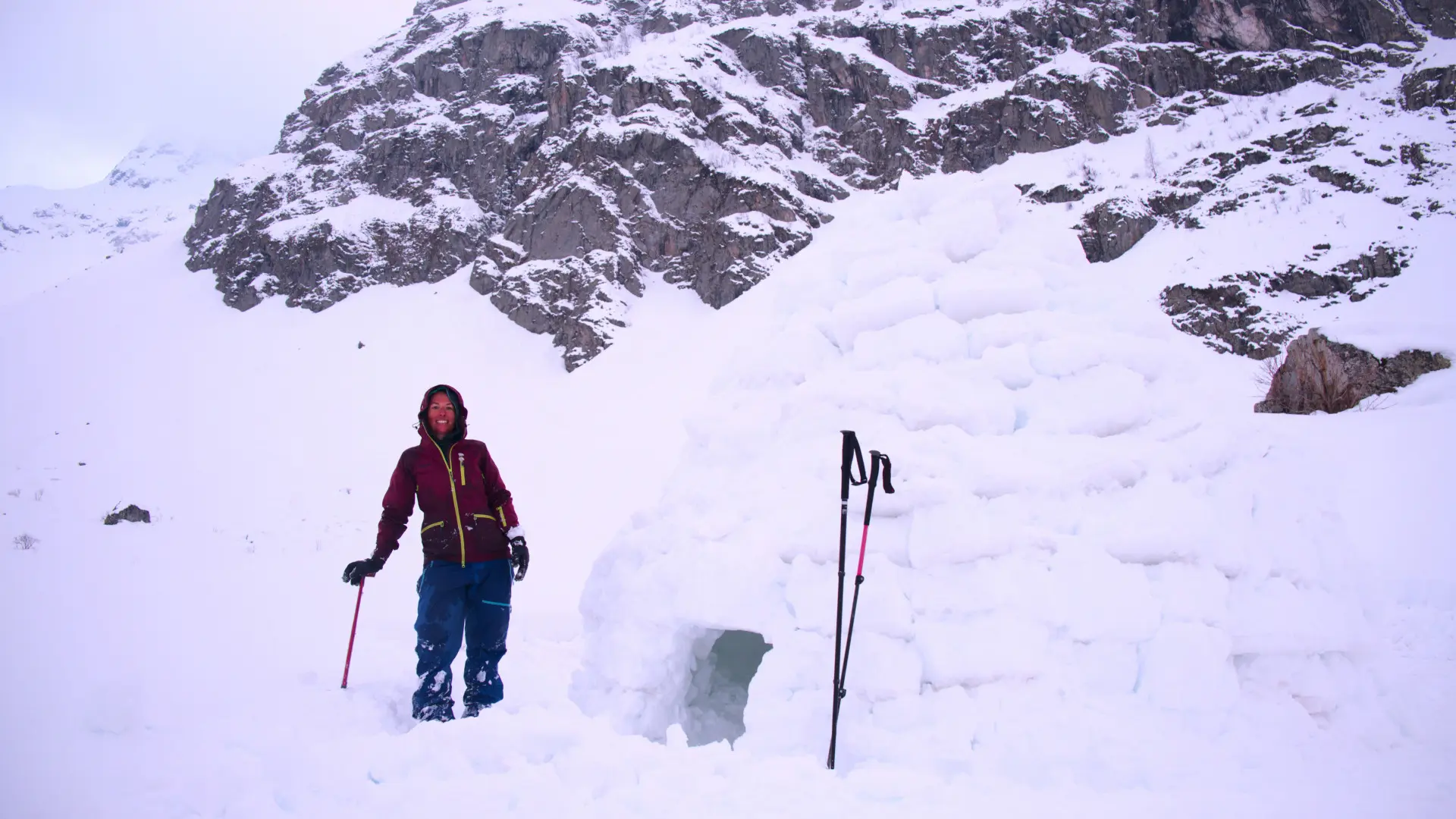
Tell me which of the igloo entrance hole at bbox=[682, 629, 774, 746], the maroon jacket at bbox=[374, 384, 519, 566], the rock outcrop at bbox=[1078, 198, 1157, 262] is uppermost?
the rock outcrop at bbox=[1078, 198, 1157, 262]

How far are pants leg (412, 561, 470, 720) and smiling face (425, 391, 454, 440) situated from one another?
Result: 0.69 metres

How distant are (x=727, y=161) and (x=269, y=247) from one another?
19000 mm

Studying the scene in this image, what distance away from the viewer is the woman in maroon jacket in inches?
146

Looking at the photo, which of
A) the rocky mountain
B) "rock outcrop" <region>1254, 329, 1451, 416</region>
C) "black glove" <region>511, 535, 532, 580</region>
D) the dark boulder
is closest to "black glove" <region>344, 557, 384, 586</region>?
"black glove" <region>511, 535, 532, 580</region>

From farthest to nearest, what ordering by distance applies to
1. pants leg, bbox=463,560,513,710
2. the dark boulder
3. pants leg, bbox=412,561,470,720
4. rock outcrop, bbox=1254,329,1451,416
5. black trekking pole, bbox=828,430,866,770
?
the dark boulder, rock outcrop, bbox=1254,329,1451,416, pants leg, bbox=463,560,513,710, pants leg, bbox=412,561,470,720, black trekking pole, bbox=828,430,866,770

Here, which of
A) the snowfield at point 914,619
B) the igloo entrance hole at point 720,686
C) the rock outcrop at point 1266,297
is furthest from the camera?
the rock outcrop at point 1266,297

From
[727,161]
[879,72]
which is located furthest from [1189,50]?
[727,161]

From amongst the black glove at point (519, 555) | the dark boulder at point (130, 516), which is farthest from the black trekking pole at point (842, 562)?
the dark boulder at point (130, 516)

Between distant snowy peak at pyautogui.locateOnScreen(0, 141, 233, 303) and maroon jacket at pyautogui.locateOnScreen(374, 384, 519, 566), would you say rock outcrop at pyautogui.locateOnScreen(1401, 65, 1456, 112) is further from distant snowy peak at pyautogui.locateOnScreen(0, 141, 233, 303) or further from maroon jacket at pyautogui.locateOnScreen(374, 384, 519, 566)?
distant snowy peak at pyautogui.locateOnScreen(0, 141, 233, 303)

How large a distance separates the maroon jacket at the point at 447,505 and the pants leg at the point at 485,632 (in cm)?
14

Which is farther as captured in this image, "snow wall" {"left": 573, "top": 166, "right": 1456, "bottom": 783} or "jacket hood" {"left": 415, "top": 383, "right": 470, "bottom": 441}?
"jacket hood" {"left": 415, "top": 383, "right": 470, "bottom": 441}

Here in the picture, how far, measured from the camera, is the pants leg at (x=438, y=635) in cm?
369

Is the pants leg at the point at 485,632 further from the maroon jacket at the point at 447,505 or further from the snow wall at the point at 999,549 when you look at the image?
the snow wall at the point at 999,549

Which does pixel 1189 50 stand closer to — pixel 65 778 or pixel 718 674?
pixel 718 674
